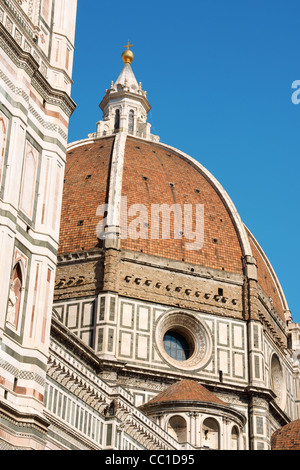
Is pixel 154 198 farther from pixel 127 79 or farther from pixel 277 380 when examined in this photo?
pixel 127 79

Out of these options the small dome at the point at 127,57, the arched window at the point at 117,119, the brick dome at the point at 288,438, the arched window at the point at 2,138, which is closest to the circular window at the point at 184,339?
the brick dome at the point at 288,438

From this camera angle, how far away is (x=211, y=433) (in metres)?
38.4

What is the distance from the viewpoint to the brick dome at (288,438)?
118 ft

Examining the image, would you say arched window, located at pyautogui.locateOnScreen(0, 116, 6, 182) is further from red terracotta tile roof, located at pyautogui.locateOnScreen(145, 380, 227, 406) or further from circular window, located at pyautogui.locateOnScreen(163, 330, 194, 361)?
circular window, located at pyautogui.locateOnScreen(163, 330, 194, 361)

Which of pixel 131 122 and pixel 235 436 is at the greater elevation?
pixel 131 122

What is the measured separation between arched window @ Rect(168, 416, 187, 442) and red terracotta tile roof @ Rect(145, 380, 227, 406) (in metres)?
0.84

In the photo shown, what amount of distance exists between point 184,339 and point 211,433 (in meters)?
7.81

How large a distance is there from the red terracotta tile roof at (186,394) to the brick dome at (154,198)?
318 inches

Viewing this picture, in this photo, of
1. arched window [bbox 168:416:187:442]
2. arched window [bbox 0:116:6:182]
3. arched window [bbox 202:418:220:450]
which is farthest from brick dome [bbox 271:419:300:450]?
arched window [bbox 0:116:6:182]

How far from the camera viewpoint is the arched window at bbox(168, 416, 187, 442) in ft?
125

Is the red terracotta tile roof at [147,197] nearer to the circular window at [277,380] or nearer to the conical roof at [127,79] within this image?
the circular window at [277,380]

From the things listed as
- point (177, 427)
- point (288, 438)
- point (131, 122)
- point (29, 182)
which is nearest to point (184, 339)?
point (177, 427)

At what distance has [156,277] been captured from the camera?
44750 mm

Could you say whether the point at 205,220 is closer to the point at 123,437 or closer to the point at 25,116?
the point at 123,437
